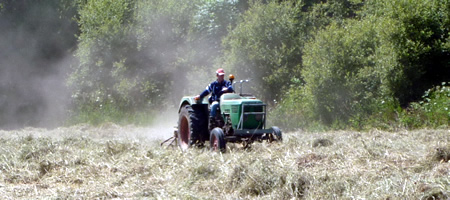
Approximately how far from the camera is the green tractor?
9.88 m

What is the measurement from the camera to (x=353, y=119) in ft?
52.0

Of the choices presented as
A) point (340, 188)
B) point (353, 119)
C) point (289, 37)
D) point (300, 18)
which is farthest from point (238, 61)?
point (340, 188)

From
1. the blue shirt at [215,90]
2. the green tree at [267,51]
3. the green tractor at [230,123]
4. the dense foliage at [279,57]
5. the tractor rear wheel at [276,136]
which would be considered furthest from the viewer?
the green tree at [267,51]

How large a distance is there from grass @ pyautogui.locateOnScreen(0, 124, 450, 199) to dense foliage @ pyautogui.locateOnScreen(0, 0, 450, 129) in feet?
19.7

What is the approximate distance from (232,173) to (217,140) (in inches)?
105

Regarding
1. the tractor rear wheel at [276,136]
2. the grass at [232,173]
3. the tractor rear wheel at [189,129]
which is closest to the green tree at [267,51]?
the tractor rear wheel at [189,129]

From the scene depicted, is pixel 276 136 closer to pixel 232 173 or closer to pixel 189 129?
pixel 189 129

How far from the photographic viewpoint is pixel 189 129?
10586 mm

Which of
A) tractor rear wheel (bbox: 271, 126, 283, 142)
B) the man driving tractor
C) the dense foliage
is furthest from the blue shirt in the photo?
the dense foliage

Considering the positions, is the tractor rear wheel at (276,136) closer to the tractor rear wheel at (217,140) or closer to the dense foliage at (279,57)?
the tractor rear wheel at (217,140)

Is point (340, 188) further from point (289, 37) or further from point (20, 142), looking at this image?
point (289, 37)

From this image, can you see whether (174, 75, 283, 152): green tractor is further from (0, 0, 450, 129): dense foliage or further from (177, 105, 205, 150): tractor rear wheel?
(0, 0, 450, 129): dense foliage

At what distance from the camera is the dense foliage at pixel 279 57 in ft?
50.8

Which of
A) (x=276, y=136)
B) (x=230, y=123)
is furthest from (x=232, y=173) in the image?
(x=230, y=123)
